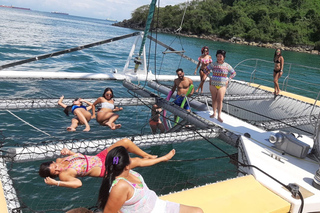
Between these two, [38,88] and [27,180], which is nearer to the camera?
[27,180]

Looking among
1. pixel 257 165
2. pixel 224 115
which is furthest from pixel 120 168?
pixel 224 115

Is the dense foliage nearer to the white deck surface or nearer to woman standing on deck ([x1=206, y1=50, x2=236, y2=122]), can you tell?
woman standing on deck ([x1=206, y1=50, x2=236, y2=122])

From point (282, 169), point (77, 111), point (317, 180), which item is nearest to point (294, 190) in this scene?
point (317, 180)

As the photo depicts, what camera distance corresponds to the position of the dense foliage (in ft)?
208

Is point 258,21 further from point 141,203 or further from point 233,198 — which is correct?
point 141,203

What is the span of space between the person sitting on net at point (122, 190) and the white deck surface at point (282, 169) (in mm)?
1694

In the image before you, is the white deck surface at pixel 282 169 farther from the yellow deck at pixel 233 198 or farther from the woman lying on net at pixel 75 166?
the woman lying on net at pixel 75 166

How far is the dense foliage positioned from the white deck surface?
55796 mm

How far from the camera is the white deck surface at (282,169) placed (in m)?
3.38

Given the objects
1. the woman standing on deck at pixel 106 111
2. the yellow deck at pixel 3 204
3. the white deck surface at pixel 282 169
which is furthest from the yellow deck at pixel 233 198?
the woman standing on deck at pixel 106 111

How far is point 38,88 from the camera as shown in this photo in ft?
35.3

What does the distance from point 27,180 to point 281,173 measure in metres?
4.16

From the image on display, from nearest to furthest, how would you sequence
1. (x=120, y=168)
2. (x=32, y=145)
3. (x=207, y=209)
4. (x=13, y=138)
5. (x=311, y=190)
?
(x=120, y=168) → (x=207, y=209) → (x=311, y=190) → (x=32, y=145) → (x=13, y=138)

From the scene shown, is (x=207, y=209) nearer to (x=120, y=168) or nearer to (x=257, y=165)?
(x=120, y=168)
